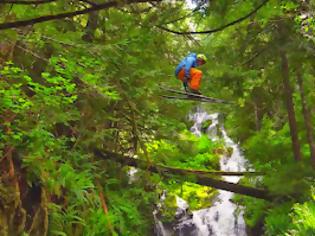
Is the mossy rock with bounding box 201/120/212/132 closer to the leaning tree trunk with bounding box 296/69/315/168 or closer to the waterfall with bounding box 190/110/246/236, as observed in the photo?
the waterfall with bounding box 190/110/246/236

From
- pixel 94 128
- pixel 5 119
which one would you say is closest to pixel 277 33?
pixel 94 128

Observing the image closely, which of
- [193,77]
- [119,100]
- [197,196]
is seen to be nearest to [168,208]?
[197,196]

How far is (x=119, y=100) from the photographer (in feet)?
26.3

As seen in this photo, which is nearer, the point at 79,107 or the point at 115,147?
the point at 79,107

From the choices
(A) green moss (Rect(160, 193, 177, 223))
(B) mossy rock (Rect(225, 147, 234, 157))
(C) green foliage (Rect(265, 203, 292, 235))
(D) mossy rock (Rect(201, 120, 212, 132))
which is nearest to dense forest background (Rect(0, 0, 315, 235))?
(C) green foliage (Rect(265, 203, 292, 235))

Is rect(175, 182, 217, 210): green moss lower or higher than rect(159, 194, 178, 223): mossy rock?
higher

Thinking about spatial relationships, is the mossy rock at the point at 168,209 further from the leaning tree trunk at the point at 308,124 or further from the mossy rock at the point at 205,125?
the mossy rock at the point at 205,125

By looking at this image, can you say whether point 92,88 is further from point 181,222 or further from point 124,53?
point 181,222

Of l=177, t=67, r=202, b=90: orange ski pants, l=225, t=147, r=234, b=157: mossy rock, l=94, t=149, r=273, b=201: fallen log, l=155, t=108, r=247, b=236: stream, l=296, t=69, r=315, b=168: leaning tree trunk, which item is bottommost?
l=155, t=108, r=247, b=236: stream

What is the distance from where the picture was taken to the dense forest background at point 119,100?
536 centimetres

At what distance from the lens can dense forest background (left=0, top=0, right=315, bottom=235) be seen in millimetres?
5363

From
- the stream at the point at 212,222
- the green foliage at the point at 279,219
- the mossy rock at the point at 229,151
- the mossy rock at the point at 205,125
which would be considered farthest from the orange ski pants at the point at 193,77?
the mossy rock at the point at 205,125

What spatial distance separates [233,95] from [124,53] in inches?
135

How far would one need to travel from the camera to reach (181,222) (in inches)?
596
